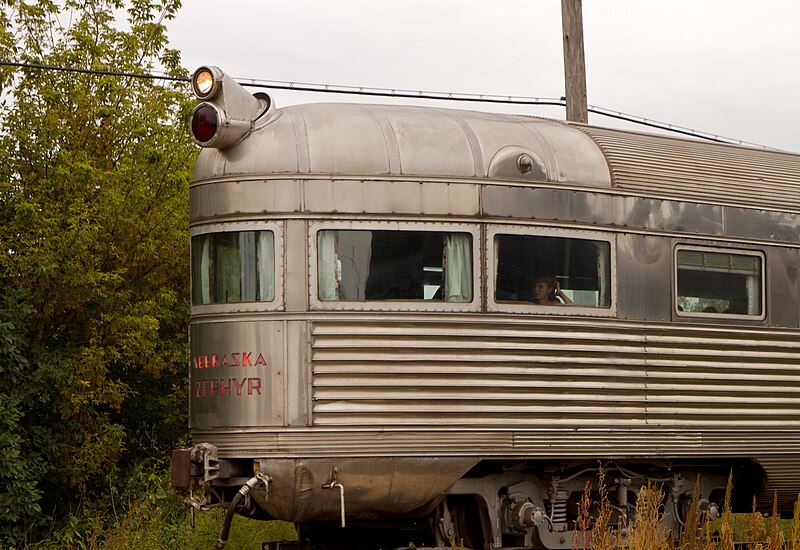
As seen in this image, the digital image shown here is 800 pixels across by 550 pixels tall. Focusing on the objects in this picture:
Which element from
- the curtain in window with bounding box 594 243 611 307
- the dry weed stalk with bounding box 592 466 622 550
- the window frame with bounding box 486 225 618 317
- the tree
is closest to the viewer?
the dry weed stalk with bounding box 592 466 622 550

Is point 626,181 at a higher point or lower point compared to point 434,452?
higher

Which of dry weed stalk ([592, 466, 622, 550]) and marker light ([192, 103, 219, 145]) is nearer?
dry weed stalk ([592, 466, 622, 550])

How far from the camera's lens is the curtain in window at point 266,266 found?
9680 millimetres

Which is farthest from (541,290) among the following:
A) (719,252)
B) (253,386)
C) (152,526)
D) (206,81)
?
(152,526)

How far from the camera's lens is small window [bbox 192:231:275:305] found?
9.73 meters

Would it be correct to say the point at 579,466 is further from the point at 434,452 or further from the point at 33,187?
the point at 33,187

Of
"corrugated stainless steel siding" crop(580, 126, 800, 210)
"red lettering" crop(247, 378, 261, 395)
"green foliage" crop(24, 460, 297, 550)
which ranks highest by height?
"corrugated stainless steel siding" crop(580, 126, 800, 210)

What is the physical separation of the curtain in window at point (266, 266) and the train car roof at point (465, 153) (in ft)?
1.55

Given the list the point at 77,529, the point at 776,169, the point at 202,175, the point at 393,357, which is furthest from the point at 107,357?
the point at 776,169

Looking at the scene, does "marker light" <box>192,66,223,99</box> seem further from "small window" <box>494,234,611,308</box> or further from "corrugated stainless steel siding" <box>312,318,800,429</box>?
"small window" <box>494,234,611,308</box>

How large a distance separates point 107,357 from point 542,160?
6.49 metres

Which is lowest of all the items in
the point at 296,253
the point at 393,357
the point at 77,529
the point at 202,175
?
the point at 77,529

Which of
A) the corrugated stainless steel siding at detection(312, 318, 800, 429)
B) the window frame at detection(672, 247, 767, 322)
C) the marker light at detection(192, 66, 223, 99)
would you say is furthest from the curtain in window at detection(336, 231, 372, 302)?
the window frame at detection(672, 247, 767, 322)

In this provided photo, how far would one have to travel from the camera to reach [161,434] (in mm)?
16484
